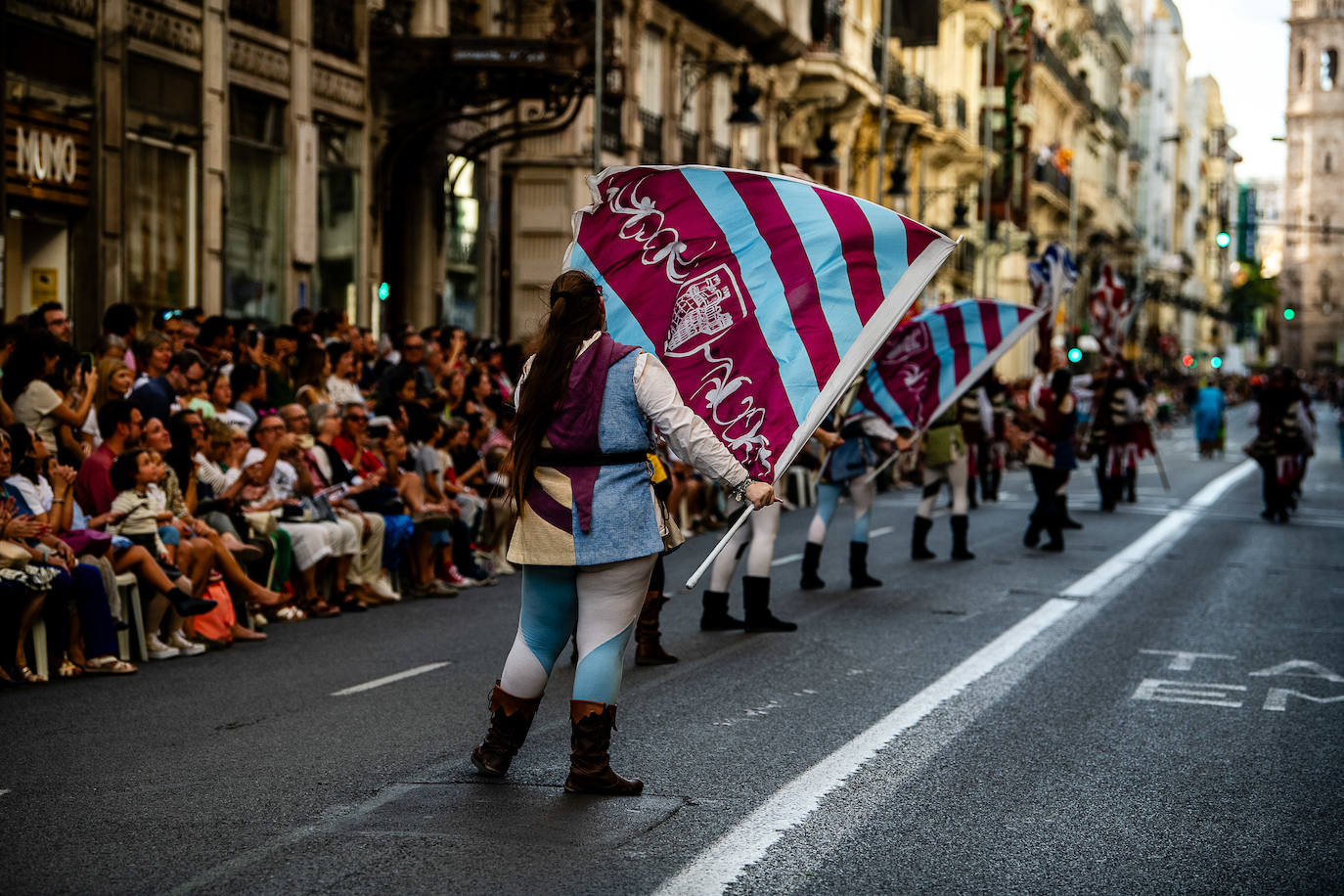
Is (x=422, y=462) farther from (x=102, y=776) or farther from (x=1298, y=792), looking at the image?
(x=1298, y=792)

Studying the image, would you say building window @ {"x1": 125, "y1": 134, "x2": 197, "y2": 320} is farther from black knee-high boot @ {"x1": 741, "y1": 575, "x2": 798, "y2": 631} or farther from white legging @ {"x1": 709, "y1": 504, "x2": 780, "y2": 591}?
black knee-high boot @ {"x1": 741, "y1": 575, "x2": 798, "y2": 631}

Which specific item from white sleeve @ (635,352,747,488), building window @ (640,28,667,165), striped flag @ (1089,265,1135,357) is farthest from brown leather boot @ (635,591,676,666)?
building window @ (640,28,667,165)

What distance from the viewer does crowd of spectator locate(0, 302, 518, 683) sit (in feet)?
32.0

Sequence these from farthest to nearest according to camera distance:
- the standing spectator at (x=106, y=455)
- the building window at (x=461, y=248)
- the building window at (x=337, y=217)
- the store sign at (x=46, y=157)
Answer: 1. the building window at (x=461, y=248)
2. the building window at (x=337, y=217)
3. the store sign at (x=46, y=157)
4. the standing spectator at (x=106, y=455)

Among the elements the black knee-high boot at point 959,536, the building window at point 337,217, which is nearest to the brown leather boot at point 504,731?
the black knee-high boot at point 959,536

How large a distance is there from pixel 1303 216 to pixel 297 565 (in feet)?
480

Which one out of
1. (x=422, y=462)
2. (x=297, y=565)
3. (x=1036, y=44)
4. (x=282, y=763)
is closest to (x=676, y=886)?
(x=282, y=763)

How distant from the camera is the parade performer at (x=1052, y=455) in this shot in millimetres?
17609

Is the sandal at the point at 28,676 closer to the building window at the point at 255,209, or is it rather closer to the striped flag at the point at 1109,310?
the building window at the point at 255,209

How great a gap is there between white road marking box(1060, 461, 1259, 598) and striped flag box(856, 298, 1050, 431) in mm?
1744

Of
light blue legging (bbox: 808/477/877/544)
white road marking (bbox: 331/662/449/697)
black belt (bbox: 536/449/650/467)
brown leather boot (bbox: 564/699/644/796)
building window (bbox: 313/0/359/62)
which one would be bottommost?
white road marking (bbox: 331/662/449/697)

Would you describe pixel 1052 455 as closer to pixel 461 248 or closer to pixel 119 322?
pixel 119 322

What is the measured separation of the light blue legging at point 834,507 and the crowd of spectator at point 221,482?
2.71 meters

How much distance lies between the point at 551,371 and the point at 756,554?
4.79 m
